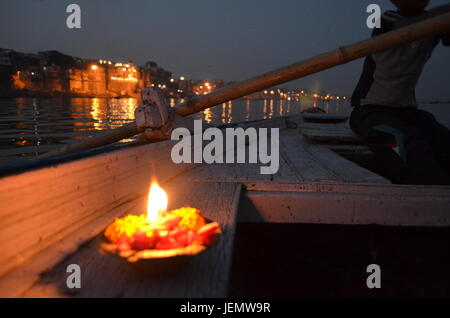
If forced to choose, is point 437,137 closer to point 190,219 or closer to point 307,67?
point 307,67

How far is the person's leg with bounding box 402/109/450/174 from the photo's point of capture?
125 inches

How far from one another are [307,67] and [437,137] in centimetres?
200

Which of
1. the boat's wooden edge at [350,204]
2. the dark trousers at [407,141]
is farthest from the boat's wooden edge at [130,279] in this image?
the dark trousers at [407,141]

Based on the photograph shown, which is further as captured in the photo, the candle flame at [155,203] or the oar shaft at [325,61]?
the oar shaft at [325,61]

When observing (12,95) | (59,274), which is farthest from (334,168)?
(12,95)

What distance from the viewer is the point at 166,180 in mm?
2641

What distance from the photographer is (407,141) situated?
9.64 feet

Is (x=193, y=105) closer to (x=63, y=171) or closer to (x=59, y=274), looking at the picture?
(x=63, y=171)

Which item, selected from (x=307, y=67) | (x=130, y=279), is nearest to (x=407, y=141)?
(x=307, y=67)

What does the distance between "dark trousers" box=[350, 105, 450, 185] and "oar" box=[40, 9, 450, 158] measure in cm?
104

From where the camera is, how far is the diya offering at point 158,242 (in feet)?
3.27

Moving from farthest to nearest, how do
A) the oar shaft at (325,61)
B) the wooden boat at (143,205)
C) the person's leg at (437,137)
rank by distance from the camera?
the person's leg at (437,137)
the oar shaft at (325,61)
the wooden boat at (143,205)

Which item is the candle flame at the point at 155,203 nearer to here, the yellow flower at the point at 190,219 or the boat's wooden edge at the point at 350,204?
the yellow flower at the point at 190,219

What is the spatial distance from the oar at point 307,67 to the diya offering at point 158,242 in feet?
6.61
